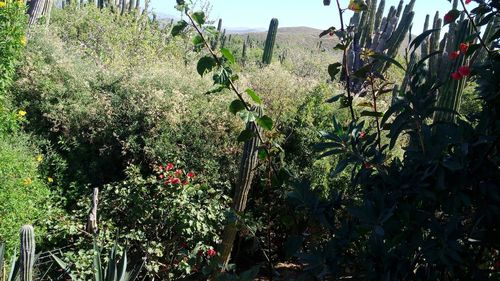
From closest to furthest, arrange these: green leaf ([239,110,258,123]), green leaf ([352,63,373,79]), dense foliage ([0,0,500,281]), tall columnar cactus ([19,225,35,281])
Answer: dense foliage ([0,0,500,281])
green leaf ([352,63,373,79])
green leaf ([239,110,258,123])
tall columnar cactus ([19,225,35,281])

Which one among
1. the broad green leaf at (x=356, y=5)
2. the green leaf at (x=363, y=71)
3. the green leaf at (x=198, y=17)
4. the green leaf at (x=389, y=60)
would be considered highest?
the broad green leaf at (x=356, y=5)

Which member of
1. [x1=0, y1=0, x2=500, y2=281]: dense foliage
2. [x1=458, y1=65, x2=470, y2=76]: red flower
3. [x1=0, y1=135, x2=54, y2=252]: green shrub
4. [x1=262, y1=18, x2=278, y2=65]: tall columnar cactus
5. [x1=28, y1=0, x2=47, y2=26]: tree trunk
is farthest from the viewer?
[x1=262, y1=18, x2=278, y2=65]: tall columnar cactus

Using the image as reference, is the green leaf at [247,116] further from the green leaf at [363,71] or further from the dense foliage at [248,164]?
the green leaf at [363,71]

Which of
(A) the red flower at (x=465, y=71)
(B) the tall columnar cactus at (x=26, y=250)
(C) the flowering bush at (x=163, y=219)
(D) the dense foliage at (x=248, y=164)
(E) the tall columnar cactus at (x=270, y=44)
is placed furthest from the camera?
(E) the tall columnar cactus at (x=270, y=44)

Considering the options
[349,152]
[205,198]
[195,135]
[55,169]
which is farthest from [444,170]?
[55,169]

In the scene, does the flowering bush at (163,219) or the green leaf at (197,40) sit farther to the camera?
the flowering bush at (163,219)

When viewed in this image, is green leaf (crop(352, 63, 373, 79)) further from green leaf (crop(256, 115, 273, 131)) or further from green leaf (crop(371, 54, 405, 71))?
green leaf (crop(256, 115, 273, 131))

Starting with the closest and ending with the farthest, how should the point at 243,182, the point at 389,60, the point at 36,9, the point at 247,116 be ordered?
the point at 389,60
the point at 247,116
the point at 243,182
the point at 36,9

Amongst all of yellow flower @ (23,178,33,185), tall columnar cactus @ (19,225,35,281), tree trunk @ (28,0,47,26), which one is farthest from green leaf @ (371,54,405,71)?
tree trunk @ (28,0,47,26)

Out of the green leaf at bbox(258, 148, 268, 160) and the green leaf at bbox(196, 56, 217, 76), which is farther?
the green leaf at bbox(258, 148, 268, 160)

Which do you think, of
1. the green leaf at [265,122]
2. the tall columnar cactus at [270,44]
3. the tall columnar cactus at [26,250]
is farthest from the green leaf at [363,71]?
the tall columnar cactus at [270,44]

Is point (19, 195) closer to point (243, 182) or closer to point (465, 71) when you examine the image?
point (243, 182)

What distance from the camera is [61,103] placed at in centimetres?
612

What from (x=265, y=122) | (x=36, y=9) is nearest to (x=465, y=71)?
(x=265, y=122)
